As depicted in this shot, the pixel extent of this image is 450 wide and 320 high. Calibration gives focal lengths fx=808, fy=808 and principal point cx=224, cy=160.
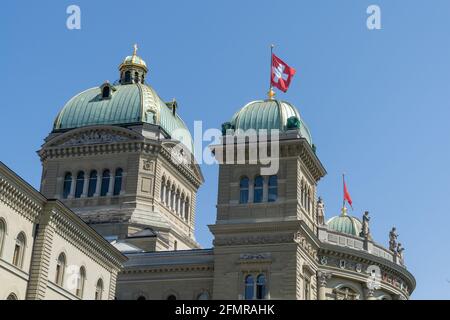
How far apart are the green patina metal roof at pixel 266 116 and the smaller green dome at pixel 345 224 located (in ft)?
43.7

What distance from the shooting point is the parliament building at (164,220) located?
161 feet

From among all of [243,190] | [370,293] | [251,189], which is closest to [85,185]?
[243,190]

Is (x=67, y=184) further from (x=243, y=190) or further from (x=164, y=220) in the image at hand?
(x=243, y=190)

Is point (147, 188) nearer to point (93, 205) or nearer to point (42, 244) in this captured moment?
point (93, 205)

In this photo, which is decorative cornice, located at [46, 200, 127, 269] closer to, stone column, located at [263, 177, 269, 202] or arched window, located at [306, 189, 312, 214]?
stone column, located at [263, 177, 269, 202]

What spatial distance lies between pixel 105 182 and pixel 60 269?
2990 cm

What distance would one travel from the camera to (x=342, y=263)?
6900cm

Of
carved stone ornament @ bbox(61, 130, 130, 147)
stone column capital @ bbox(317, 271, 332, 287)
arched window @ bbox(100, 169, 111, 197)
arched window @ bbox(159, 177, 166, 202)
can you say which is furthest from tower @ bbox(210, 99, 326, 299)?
carved stone ornament @ bbox(61, 130, 130, 147)

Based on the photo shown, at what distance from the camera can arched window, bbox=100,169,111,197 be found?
79750mm

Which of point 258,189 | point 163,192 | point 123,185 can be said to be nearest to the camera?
point 258,189

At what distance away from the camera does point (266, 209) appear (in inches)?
2542

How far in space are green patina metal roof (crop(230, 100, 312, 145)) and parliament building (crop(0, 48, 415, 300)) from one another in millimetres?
137
